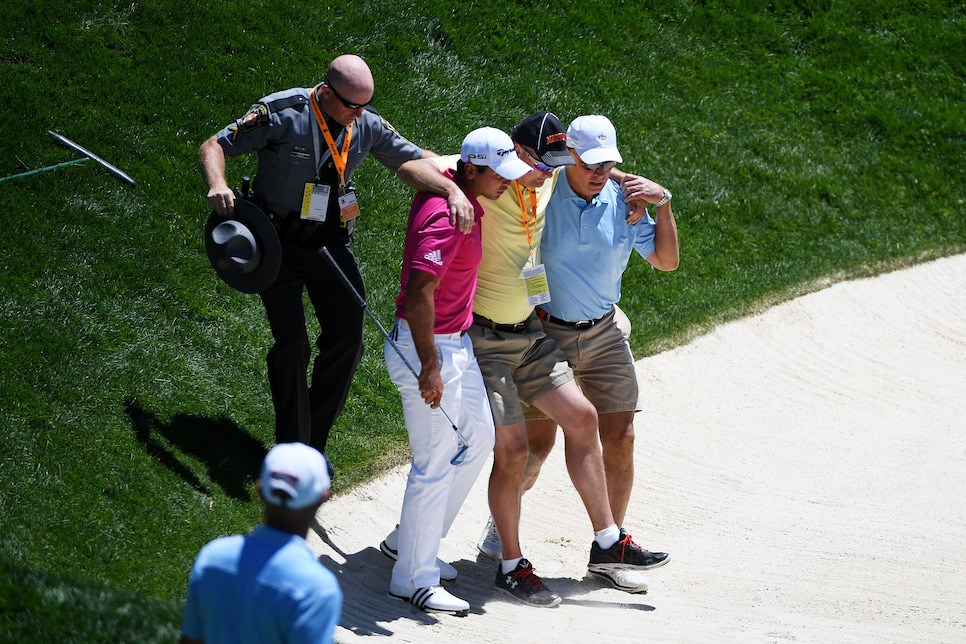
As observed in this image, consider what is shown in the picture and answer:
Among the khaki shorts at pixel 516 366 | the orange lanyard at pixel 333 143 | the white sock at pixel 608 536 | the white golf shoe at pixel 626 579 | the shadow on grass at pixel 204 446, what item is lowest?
the white golf shoe at pixel 626 579

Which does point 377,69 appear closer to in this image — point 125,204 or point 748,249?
Result: point 125,204

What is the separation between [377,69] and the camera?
11.3m

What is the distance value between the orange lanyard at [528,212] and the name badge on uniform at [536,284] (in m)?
0.11

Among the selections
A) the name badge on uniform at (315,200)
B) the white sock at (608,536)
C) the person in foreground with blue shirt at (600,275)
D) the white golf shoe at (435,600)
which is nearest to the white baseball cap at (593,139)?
the person in foreground with blue shirt at (600,275)

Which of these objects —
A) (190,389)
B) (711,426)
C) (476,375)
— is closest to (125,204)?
(190,389)

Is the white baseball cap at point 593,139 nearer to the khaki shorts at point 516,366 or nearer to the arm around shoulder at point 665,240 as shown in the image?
the arm around shoulder at point 665,240

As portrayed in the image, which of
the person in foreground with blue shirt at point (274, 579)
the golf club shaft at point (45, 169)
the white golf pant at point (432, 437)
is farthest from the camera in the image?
the golf club shaft at point (45, 169)

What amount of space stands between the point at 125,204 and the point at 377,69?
3.14 meters

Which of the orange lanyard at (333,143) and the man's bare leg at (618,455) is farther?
the man's bare leg at (618,455)

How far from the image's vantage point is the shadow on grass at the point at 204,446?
23.5 ft

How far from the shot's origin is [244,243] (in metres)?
6.39

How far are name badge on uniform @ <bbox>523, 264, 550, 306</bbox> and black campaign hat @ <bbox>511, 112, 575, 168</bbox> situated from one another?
564 mm

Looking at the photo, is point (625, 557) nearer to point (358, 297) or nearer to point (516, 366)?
point (516, 366)

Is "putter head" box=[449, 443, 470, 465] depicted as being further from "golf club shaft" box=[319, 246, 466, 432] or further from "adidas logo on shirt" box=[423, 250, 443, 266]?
"adidas logo on shirt" box=[423, 250, 443, 266]
